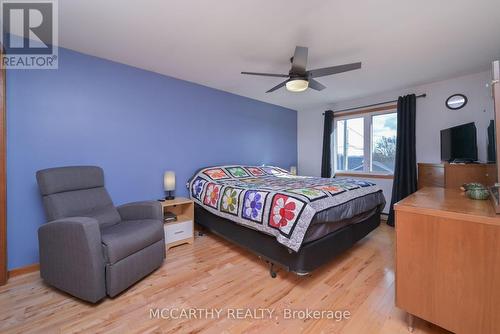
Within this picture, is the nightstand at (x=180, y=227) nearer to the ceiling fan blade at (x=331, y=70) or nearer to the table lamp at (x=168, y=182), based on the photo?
the table lamp at (x=168, y=182)

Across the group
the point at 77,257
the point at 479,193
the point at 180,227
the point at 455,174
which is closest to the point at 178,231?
the point at 180,227

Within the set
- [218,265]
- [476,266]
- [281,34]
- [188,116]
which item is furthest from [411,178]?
[188,116]

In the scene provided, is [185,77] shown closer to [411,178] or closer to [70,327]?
[70,327]

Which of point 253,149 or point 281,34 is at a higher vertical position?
point 281,34

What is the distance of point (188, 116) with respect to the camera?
335 cm

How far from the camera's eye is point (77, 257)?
1.59 m

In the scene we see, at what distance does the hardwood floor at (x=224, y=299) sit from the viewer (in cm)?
142

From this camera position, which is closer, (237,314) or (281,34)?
(237,314)

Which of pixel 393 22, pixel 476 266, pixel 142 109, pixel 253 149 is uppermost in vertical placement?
pixel 393 22

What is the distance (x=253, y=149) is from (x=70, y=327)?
139 inches

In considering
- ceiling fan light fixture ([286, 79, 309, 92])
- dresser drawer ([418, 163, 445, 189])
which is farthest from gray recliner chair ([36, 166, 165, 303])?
dresser drawer ([418, 163, 445, 189])

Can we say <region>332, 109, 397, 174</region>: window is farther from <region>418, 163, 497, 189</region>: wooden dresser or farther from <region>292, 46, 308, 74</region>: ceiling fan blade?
<region>292, 46, 308, 74</region>: ceiling fan blade

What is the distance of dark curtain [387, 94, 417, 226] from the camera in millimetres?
3479

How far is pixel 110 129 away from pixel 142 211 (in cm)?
117
